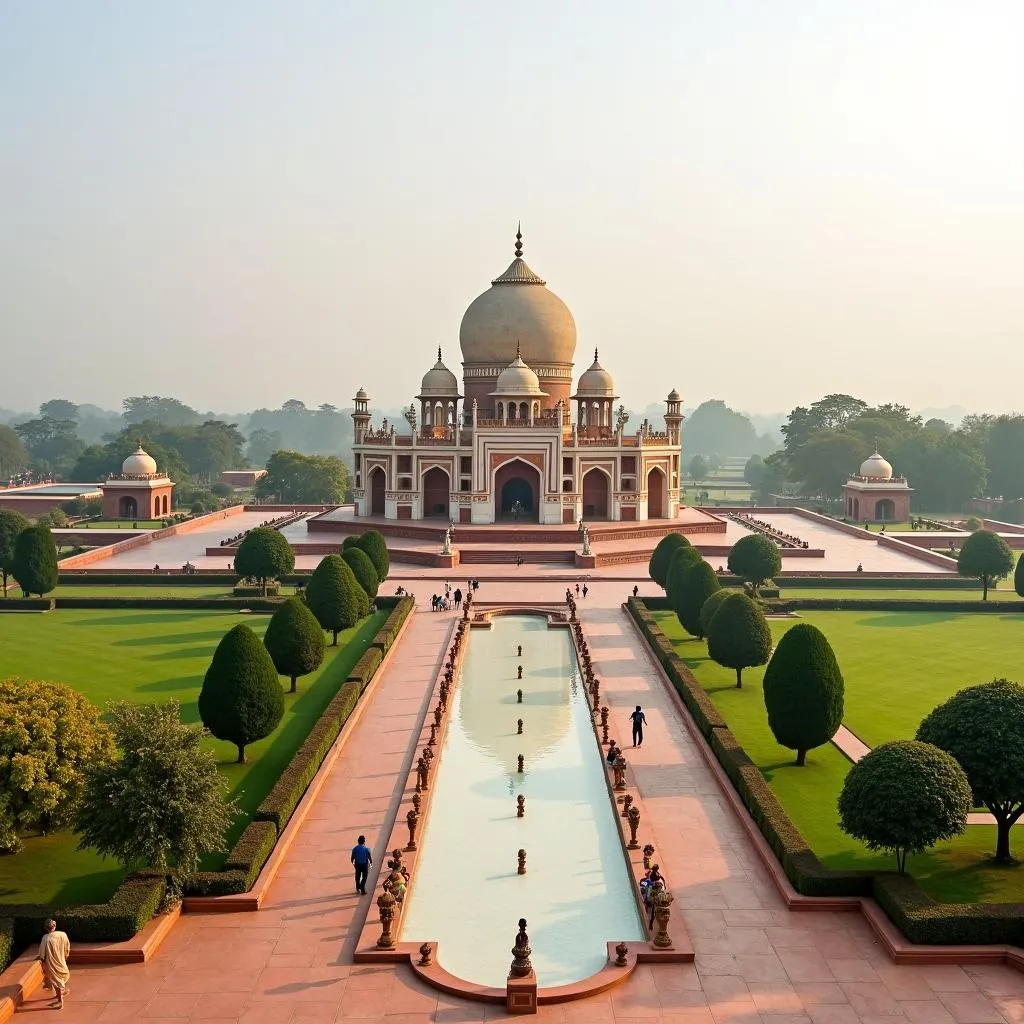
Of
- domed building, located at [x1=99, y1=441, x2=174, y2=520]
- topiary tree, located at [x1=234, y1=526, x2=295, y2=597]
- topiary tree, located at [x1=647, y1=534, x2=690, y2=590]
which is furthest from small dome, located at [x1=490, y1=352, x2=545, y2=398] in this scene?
domed building, located at [x1=99, y1=441, x2=174, y2=520]

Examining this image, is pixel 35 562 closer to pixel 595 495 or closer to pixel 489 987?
pixel 595 495

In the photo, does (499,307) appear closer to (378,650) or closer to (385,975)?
(378,650)

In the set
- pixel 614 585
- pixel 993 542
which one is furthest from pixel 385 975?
pixel 993 542

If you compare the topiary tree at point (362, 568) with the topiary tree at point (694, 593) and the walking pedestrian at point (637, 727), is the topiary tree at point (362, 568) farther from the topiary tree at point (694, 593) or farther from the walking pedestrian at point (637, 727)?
the walking pedestrian at point (637, 727)

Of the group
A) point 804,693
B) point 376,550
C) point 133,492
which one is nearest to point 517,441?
point 376,550

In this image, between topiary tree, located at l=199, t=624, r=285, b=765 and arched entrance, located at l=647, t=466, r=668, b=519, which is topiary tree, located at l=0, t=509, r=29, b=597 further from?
arched entrance, located at l=647, t=466, r=668, b=519

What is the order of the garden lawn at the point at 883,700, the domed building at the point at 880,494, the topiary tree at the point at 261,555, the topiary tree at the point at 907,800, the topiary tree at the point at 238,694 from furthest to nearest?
the domed building at the point at 880,494 < the topiary tree at the point at 261,555 < the topiary tree at the point at 238,694 < the garden lawn at the point at 883,700 < the topiary tree at the point at 907,800

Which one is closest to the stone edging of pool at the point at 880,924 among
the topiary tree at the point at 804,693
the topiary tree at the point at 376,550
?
the topiary tree at the point at 804,693

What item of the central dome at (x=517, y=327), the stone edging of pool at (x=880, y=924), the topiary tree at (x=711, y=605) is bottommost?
the stone edging of pool at (x=880, y=924)
